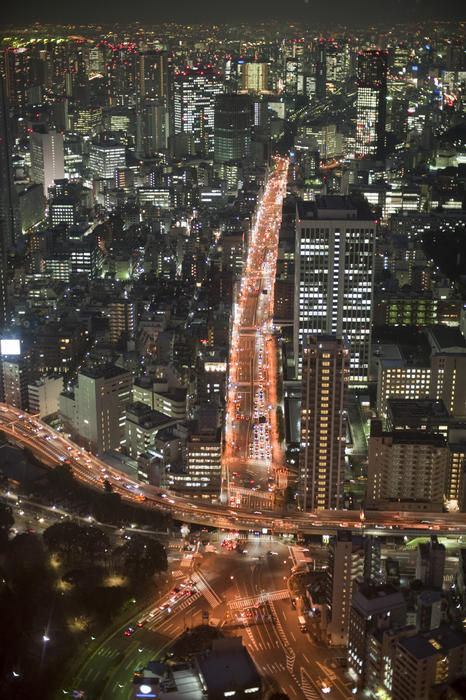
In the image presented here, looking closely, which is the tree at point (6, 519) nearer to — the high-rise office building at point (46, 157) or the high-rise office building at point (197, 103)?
the high-rise office building at point (46, 157)

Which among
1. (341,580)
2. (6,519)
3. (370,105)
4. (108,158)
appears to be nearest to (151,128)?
(108,158)

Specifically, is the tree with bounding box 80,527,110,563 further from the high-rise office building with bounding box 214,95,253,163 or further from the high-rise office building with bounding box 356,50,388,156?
the high-rise office building with bounding box 214,95,253,163

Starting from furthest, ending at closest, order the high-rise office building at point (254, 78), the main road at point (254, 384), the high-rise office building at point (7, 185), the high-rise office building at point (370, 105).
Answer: the high-rise office building at point (254, 78) → the high-rise office building at point (370, 105) → the high-rise office building at point (7, 185) → the main road at point (254, 384)

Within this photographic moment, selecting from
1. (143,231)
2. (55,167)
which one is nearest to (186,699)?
(143,231)

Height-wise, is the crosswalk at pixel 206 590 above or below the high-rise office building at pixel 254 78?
below

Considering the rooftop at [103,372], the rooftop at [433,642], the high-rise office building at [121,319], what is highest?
the rooftop at [103,372]

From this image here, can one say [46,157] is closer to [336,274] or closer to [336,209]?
[336,209]

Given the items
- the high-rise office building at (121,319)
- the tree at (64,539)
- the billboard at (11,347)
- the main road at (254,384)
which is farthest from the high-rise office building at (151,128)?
the tree at (64,539)
